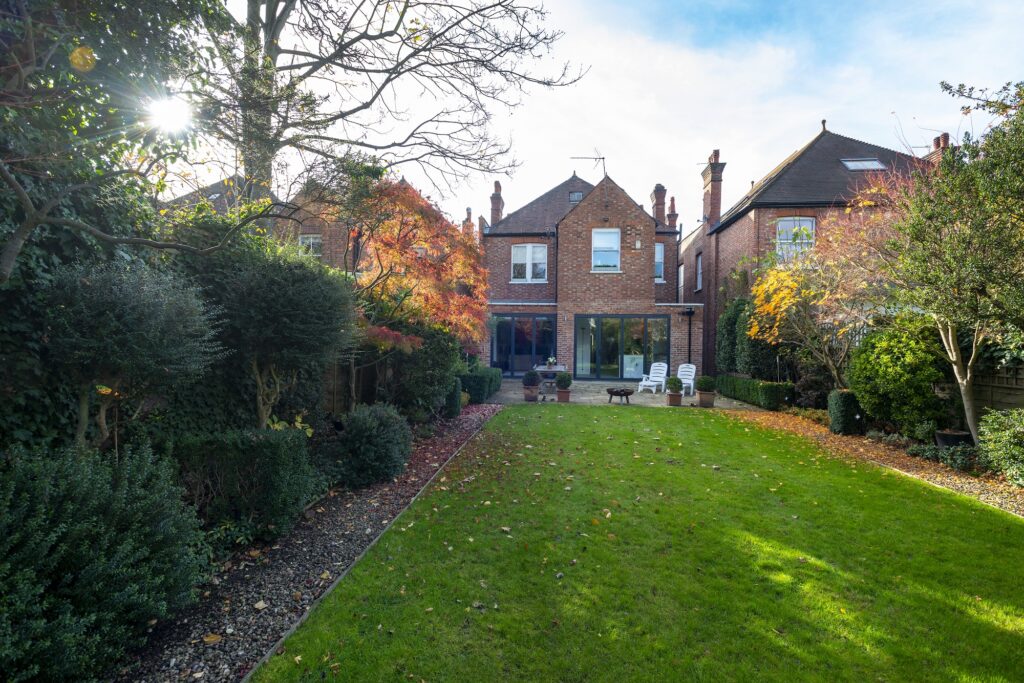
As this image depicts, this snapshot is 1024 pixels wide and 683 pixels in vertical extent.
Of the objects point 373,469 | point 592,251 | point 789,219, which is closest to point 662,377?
point 592,251

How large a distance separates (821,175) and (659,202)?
803 centimetres

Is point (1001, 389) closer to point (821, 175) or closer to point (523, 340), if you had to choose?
point (821, 175)

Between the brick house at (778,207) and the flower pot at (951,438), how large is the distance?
6383 millimetres

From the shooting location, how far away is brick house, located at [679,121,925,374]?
1568 centimetres

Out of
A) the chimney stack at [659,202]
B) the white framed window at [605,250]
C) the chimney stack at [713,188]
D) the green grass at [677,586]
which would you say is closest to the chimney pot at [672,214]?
the chimney stack at [659,202]

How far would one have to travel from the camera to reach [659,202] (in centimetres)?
2384

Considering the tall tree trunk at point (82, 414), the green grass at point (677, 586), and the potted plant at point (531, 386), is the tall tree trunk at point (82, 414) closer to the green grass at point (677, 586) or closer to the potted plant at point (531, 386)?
the green grass at point (677, 586)

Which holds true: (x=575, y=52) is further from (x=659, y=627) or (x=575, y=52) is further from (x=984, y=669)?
(x=984, y=669)

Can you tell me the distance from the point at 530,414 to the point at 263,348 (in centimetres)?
735

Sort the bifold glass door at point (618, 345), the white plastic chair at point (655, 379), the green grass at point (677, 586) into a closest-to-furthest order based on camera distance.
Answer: the green grass at point (677, 586) → the white plastic chair at point (655, 379) → the bifold glass door at point (618, 345)

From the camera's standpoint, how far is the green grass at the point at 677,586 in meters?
2.81

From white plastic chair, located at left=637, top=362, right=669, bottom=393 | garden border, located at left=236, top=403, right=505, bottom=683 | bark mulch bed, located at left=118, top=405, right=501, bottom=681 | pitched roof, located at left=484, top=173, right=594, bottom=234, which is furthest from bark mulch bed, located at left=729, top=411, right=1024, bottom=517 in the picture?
pitched roof, located at left=484, top=173, right=594, bottom=234

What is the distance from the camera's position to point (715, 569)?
12.9ft

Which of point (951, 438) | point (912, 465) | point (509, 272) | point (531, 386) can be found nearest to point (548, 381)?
point (531, 386)
